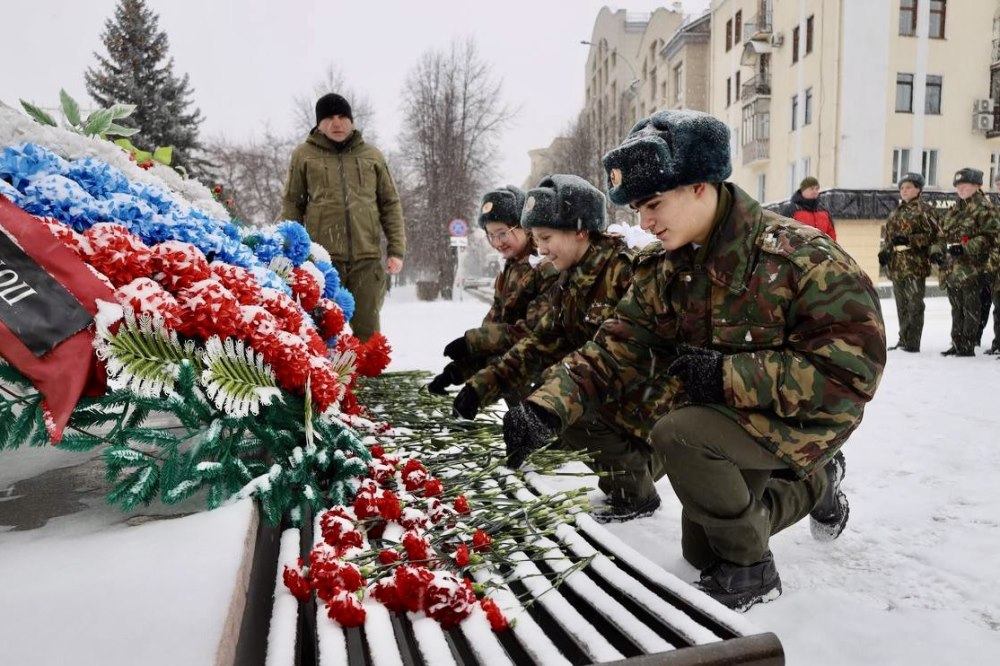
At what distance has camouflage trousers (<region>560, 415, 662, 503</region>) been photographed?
120 inches

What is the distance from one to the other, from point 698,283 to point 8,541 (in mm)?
1941

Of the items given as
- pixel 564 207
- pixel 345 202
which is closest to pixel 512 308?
pixel 564 207

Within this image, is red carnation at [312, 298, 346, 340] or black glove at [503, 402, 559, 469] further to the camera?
red carnation at [312, 298, 346, 340]

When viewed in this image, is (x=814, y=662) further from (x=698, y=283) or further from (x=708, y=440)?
(x=698, y=283)

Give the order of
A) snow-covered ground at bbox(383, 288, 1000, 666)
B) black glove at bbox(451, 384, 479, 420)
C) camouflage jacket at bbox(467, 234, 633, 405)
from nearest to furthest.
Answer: snow-covered ground at bbox(383, 288, 1000, 666) < black glove at bbox(451, 384, 479, 420) < camouflage jacket at bbox(467, 234, 633, 405)

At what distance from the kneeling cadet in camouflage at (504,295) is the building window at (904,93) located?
2205cm

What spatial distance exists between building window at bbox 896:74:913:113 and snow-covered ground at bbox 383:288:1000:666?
20485 millimetres

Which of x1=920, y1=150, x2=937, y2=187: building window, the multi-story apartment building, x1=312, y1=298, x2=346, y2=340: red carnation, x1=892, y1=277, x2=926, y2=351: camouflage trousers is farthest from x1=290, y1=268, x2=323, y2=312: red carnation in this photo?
x1=920, y1=150, x2=937, y2=187: building window

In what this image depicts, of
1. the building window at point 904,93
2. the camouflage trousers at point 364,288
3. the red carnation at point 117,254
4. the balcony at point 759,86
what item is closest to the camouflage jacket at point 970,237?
the camouflage trousers at point 364,288

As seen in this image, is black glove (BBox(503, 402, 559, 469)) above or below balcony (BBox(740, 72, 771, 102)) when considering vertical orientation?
below

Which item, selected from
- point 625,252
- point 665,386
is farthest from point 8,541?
point 625,252

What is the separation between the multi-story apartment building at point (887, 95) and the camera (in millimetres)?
21375

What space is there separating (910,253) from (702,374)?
7.40 metres

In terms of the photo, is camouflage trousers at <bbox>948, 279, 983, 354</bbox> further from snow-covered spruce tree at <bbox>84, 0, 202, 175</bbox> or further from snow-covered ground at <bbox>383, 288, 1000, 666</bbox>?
snow-covered spruce tree at <bbox>84, 0, 202, 175</bbox>
